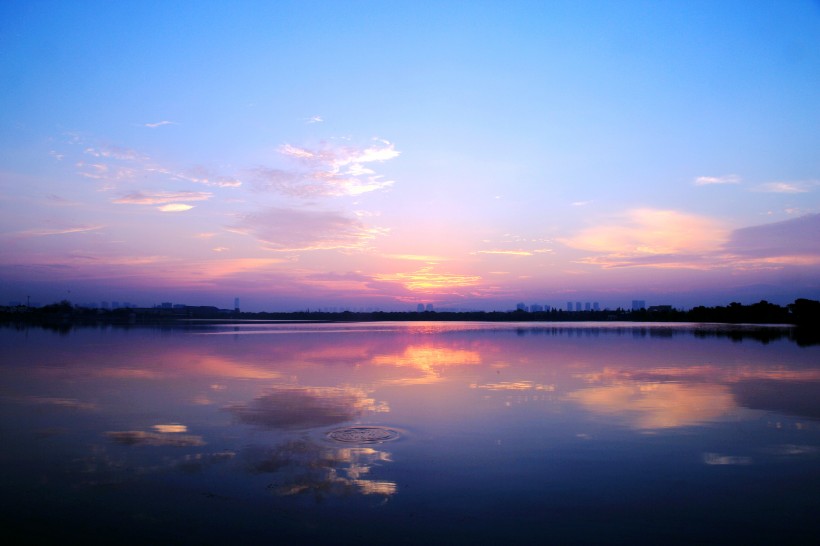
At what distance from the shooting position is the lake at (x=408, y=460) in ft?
21.4

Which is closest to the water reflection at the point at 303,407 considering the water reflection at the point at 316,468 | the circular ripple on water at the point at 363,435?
the circular ripple on water at the point at 363,435

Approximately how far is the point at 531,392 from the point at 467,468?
7.76 metres

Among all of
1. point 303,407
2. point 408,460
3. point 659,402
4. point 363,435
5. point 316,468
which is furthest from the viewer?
point 659,402

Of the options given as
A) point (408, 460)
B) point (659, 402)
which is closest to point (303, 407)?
point (408, 460)

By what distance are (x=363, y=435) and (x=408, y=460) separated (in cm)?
184

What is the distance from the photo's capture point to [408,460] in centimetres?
915

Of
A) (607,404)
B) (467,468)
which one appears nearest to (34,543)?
(467,468)

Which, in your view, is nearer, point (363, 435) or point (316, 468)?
point (316, 468)

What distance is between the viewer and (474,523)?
6.61 meters

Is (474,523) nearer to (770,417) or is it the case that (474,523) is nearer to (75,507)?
(75,507)

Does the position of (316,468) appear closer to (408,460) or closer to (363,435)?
(408,460)

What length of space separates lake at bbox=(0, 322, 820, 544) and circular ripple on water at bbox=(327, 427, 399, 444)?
0.26ft

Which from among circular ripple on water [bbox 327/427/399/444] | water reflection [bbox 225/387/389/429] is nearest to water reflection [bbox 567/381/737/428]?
circular ripple on water [bbox 327/427/399/444]

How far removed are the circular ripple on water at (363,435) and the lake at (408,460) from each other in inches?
3.1
